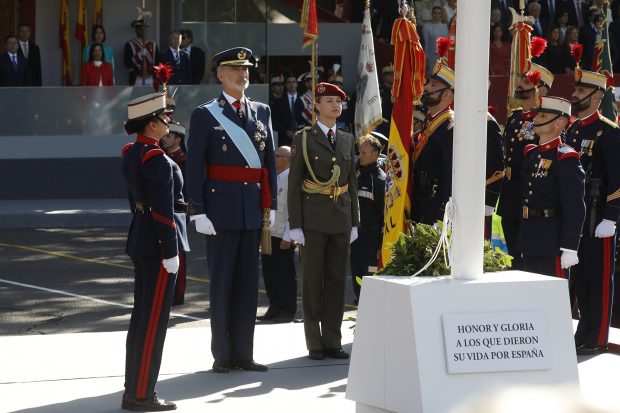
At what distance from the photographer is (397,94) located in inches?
374

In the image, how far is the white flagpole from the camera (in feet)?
22.6

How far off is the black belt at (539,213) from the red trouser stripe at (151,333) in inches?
110

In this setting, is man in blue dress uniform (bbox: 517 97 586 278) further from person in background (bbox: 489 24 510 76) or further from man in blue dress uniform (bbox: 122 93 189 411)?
person in background (bbox: 489 24 510 76)

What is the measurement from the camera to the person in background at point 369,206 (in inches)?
450

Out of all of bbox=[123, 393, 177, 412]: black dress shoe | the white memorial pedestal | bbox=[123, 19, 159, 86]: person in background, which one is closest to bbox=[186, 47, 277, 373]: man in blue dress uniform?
bbox=[123, 393, 177, 412]: black dress shoe

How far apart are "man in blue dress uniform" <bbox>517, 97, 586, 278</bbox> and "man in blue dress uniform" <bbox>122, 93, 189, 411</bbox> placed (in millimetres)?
2703

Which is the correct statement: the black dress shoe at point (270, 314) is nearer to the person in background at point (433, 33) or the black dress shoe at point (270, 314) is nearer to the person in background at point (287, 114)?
Result: the person in background at point (287, 114)

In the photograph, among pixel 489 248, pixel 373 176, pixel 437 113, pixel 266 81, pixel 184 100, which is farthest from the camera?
pixel 266 81

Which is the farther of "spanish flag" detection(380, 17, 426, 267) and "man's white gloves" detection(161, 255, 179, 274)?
"spanish flag" detection(380, 17, 426, 267)

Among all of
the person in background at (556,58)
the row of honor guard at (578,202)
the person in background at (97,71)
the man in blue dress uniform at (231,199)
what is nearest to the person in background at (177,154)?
the man in blue dress uniform at (231,199)

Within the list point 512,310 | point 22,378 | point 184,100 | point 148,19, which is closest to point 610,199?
point 512,310

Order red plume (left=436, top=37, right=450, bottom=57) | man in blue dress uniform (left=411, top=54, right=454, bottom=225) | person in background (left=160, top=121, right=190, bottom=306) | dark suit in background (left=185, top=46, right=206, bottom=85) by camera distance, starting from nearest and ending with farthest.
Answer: man in blue dress uniform (left=411, top=54, right=454, bottom=225) → red plume (left=436, top=37, right=450, bottom=57) → person in background (left=160, top=121, right=190, bottom=306) → dark suit in background (left=185, top=46, right=206, bottom=85)

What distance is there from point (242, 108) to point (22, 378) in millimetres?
2240

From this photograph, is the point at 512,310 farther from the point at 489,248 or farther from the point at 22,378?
the point at 22,378
